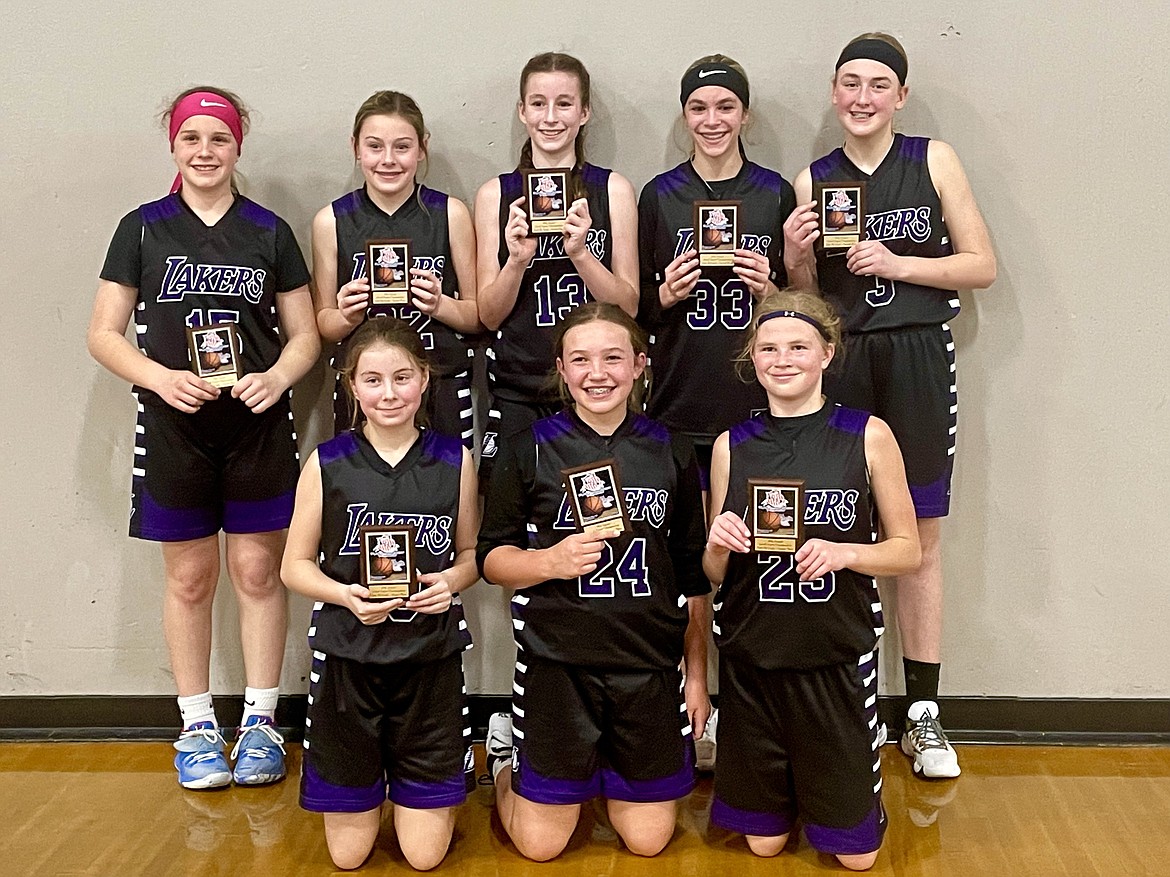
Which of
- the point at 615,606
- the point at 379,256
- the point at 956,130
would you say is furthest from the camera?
the point at 956,130

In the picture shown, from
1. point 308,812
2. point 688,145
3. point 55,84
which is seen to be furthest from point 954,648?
point 55,84

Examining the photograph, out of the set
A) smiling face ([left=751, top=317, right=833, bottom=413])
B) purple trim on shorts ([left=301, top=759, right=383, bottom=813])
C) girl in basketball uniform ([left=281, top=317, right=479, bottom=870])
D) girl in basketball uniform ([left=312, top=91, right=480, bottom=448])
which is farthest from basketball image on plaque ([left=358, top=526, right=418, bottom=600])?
smiling face ([left=751, top=317, right=833, bottom=413])

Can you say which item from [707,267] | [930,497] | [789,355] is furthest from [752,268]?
[930,497]

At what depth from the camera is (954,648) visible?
13.4ft

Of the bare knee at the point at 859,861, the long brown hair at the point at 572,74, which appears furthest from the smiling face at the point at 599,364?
the bare knee at the point at 859,861

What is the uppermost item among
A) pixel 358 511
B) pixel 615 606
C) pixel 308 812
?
pixel 358 511

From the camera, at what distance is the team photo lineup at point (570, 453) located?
3.24 meters

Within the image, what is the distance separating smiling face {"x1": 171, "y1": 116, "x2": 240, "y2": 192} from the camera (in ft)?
11.9

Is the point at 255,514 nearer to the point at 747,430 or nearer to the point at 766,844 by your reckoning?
the point at 747,430

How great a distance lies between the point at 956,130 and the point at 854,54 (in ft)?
1.57

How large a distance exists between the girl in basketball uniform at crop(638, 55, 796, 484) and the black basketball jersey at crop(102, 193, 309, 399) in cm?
112

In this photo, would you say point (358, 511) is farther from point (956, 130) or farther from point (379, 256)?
point (956, 130)

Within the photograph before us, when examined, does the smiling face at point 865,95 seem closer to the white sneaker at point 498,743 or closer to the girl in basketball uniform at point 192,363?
the girl in basketball uniform at point 192,363

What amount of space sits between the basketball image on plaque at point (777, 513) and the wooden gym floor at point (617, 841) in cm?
86
